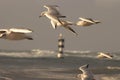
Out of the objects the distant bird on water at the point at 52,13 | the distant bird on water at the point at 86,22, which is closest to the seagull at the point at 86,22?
the distant bird on water at the point at 86,22

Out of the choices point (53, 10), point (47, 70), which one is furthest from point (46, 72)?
point (53, 10)

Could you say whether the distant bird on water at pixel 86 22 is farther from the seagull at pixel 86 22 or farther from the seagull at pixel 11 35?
the seagull at pixel 11 35

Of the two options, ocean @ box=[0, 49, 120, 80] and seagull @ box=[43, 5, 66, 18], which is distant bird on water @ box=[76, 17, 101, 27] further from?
ocean @ box=[0, 49, 120, 80]

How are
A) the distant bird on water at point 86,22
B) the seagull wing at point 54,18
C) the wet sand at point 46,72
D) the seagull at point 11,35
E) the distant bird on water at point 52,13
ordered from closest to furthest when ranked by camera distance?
the seagull at point 11,35 < the seagull wing at point 54,18 < the distant bird on water at point 52,13 < the distant bird on water at point 86,22 < the wet sand at point 46,72

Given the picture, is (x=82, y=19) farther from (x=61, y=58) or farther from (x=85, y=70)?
(x=61, y=58)

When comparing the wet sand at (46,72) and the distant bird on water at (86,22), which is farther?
the wet sand at (46,72)

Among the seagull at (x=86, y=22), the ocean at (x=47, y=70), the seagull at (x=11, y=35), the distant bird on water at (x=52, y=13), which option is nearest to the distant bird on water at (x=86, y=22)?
the seagull at (x=86, y=22)

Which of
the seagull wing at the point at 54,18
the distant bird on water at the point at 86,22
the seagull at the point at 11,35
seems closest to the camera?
the seagull at the point at 11,35

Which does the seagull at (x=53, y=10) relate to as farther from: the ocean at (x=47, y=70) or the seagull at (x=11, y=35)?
the ocean at (x=47, y=70)

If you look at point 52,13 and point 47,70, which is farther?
point 47,70

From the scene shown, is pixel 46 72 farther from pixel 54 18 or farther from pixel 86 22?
pixel 54 18

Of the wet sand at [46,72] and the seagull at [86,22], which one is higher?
the wet sand at [46,72]

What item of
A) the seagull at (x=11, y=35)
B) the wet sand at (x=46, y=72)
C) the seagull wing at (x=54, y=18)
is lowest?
the seagull at (x=11, y=35)

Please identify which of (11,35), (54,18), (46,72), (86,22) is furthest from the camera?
(46,72)
